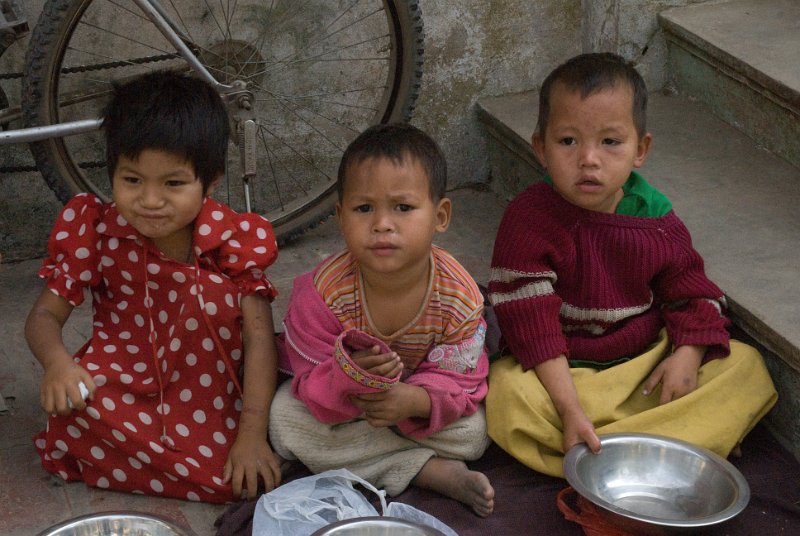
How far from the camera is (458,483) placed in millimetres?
2385

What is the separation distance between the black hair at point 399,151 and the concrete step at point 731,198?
2.50ft

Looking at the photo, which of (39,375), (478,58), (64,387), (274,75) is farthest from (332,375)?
(478,58)

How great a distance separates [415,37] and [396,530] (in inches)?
65.7

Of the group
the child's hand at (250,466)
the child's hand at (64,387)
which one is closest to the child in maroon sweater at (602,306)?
the child's hand at (250,466)

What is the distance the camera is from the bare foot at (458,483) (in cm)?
235

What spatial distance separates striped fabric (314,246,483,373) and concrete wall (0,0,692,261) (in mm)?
1365

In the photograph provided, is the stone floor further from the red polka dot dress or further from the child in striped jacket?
the child in striped jacket

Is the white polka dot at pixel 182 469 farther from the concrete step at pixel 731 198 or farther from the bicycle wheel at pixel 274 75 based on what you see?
the concrete step at pixel 731 198

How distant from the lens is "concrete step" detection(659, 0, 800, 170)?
310cm

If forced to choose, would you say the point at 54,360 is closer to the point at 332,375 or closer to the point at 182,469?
the point at 182,469

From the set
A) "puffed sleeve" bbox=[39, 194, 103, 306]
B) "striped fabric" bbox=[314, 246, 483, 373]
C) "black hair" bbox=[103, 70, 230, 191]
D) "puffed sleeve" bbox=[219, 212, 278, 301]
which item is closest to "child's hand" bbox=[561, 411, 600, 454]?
"striped fabric" bbox=[314, 246, 483, 373]

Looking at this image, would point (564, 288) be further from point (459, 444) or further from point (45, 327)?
point (45, 327)

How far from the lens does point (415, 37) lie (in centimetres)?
329

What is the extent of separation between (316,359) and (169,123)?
23.1 inches
